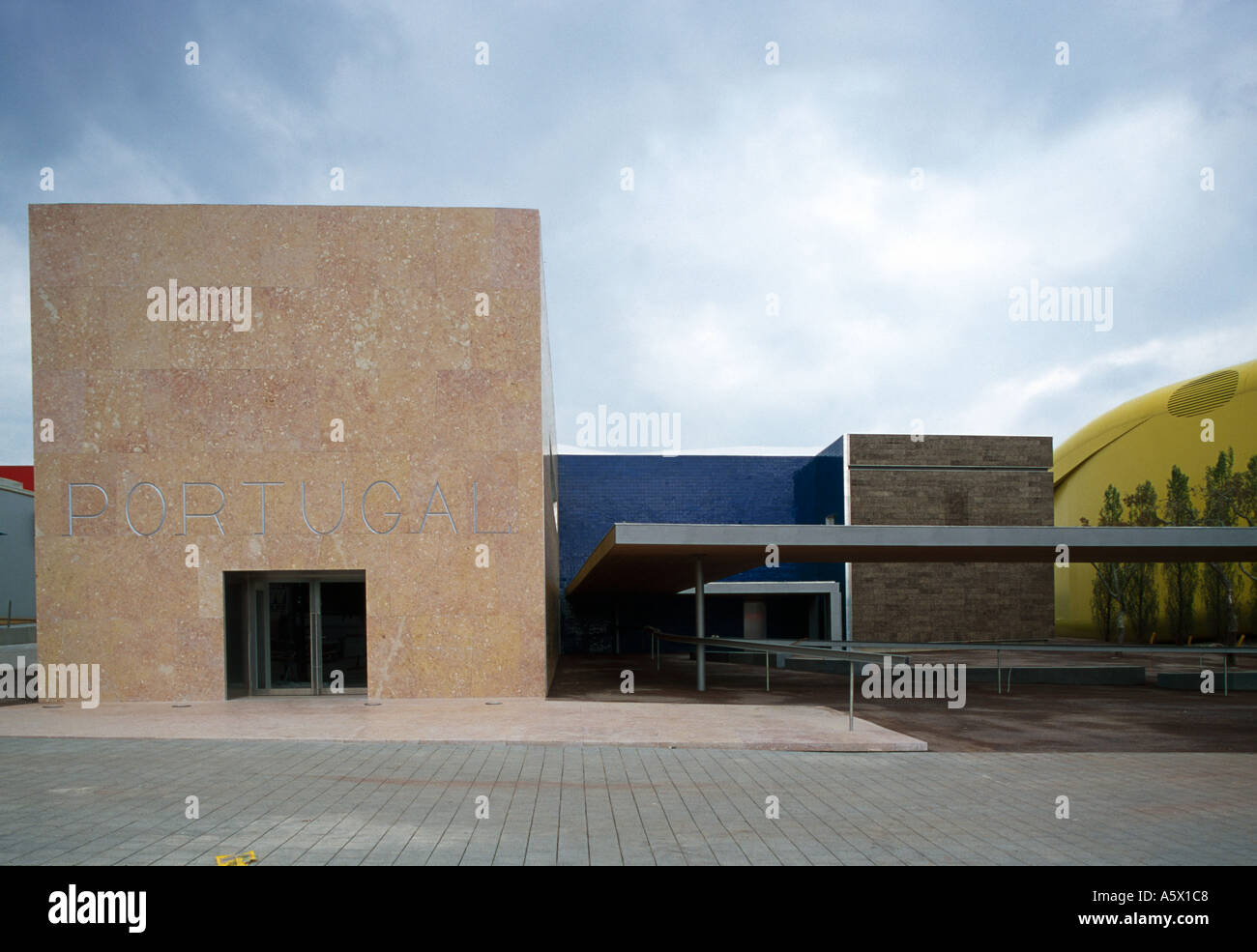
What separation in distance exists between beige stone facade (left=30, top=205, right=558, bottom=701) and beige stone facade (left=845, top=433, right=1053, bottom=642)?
2140 centimetres

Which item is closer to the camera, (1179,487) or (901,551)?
(901,551)

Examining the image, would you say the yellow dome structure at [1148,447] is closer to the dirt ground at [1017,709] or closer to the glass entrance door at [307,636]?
the dirt ground at [1017,709]

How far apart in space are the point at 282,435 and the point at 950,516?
26.6 metres

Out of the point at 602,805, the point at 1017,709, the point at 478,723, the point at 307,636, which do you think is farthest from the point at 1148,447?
the point at 602,805

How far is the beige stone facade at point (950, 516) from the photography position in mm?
33469

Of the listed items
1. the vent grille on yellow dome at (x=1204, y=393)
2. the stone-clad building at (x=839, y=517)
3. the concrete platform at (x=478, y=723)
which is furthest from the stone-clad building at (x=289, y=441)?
the vent grille on yellow dome at (x=1204, y=393)

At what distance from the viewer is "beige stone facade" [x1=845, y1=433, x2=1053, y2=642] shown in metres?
33.5

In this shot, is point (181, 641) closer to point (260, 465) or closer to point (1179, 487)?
point (260, 465)

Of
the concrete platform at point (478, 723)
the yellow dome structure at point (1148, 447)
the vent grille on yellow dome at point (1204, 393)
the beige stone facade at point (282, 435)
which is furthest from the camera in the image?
the vent grille on yellow dome at point (1204, 393)

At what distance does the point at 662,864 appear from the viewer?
5766 millimetres

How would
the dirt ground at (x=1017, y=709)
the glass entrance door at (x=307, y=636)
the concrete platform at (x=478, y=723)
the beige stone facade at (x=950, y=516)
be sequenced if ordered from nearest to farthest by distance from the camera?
the concrete platform at (x=478, y=723) < the dirt ground at (x=1017, y=709) < the glass entrance door at (x=307, y=636) < the beige stone facade at (x=950, y=516)

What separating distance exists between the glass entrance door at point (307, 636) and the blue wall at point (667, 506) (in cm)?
2033
